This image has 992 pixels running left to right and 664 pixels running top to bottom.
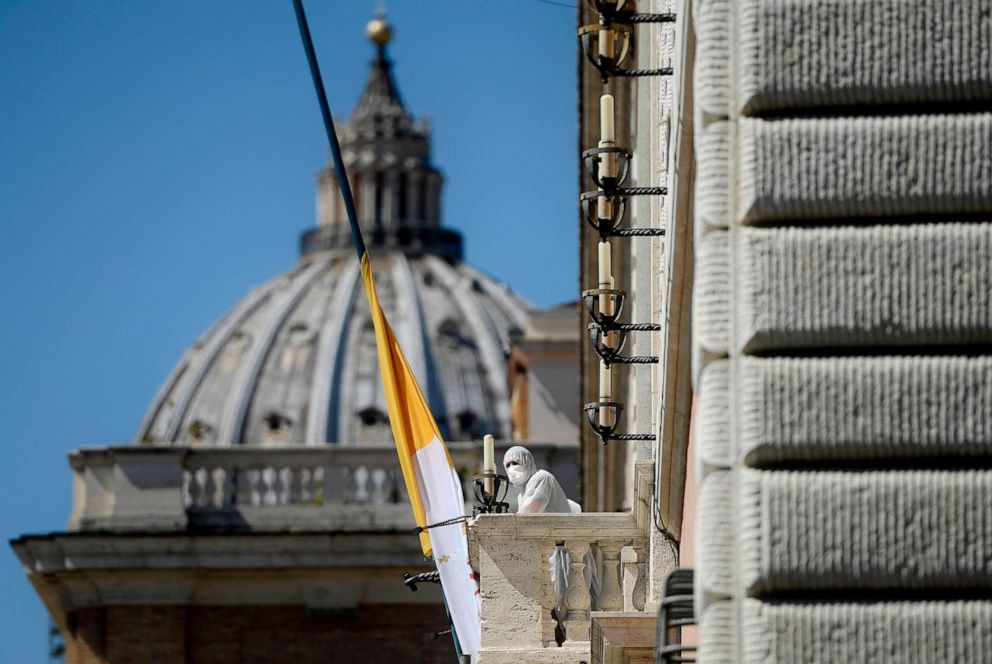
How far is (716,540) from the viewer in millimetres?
7223

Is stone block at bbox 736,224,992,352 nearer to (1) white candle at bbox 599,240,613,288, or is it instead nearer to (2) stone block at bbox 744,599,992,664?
(2) stone block at bbox 744,599,992,664

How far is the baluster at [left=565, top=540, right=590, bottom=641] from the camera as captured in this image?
504 inches

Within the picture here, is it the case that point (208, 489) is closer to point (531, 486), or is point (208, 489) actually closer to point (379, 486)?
point (379, 486)

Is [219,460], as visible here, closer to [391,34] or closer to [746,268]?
[746,268]

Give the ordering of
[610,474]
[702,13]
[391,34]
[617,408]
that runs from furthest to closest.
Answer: [391,34]
[610,474]
[617,408]
[702,13]

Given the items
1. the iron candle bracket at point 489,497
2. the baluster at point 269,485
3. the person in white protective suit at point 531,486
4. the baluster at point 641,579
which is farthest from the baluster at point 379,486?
the baluster at point 641,579

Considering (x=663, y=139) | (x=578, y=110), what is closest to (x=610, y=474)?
(x=578, y=110)

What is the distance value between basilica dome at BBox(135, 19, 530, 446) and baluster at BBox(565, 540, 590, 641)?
272 feet

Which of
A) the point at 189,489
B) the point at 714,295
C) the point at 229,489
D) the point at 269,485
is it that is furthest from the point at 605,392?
the point at 269,485

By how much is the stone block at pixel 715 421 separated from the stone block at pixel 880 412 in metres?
0.12

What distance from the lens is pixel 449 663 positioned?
44.9 meters

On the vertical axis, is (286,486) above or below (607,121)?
below

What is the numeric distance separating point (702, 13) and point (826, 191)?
2.14 ft

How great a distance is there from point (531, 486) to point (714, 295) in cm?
581
